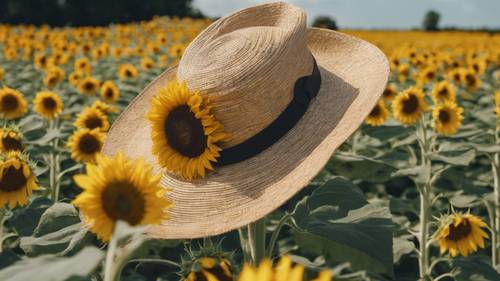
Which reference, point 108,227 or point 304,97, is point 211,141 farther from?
point 108,227

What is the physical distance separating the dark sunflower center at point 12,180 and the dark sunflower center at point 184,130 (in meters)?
0.83

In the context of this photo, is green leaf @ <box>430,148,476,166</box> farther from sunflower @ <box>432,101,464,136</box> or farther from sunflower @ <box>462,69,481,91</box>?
sunflower @ <box>462,69,481,91</box>

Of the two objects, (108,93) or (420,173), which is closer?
(420,173)

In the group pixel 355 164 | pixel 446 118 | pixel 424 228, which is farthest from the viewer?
pixel 446 118

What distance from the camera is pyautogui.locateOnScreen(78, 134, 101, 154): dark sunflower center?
3434 mm

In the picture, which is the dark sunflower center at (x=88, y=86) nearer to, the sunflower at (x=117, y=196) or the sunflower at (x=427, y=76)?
the sunflower at (x=427, y=76)

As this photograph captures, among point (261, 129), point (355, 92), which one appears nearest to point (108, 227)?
point (261, 129)

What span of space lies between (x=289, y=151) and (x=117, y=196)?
66 centimetres

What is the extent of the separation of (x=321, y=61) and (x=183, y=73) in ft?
2.24

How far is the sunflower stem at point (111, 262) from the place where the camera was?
42.4 inches

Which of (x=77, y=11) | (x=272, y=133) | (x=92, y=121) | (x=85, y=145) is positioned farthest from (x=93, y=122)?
(x=77, y=11)

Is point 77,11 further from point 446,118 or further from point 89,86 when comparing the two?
point 446,118

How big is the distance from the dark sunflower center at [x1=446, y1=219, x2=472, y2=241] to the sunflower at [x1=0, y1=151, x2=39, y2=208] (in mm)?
1850

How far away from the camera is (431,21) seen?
3553cm
